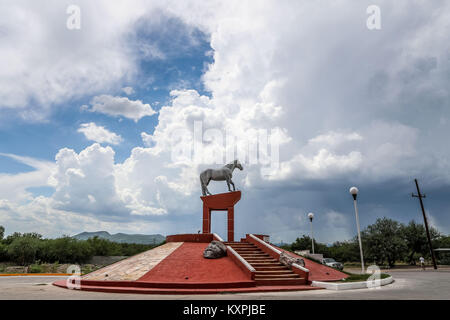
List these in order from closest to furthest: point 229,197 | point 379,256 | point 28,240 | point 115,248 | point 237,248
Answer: point 237,248
point 229,197
point 379,256
point 28,240
point 115,248

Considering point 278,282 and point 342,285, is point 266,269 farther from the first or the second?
point 342,285

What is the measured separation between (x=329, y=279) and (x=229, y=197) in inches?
327

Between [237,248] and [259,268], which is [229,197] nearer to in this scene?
[237,248]

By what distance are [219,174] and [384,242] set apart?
26.6 metres

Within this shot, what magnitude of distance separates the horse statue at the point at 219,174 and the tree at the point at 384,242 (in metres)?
25.0

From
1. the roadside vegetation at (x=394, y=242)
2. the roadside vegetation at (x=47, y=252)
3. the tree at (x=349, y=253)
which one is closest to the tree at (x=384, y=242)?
the roadside vegetation at (x=394, y=242)

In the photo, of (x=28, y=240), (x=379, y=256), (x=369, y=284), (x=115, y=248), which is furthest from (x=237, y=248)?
(x=115, y=248)

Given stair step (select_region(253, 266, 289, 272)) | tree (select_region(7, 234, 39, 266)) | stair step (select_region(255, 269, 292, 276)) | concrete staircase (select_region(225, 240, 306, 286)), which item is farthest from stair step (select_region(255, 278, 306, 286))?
tree (select_region(7, 234, 39, 266))

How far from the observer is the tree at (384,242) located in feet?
119

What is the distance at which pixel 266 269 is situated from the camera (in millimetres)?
14562

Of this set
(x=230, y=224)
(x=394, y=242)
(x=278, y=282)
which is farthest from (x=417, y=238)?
(x=278, y=282)

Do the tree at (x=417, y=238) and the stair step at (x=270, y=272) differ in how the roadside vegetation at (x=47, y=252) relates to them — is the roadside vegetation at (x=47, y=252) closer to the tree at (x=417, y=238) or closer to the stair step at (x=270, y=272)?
the stair step at (x=270, y=272)
